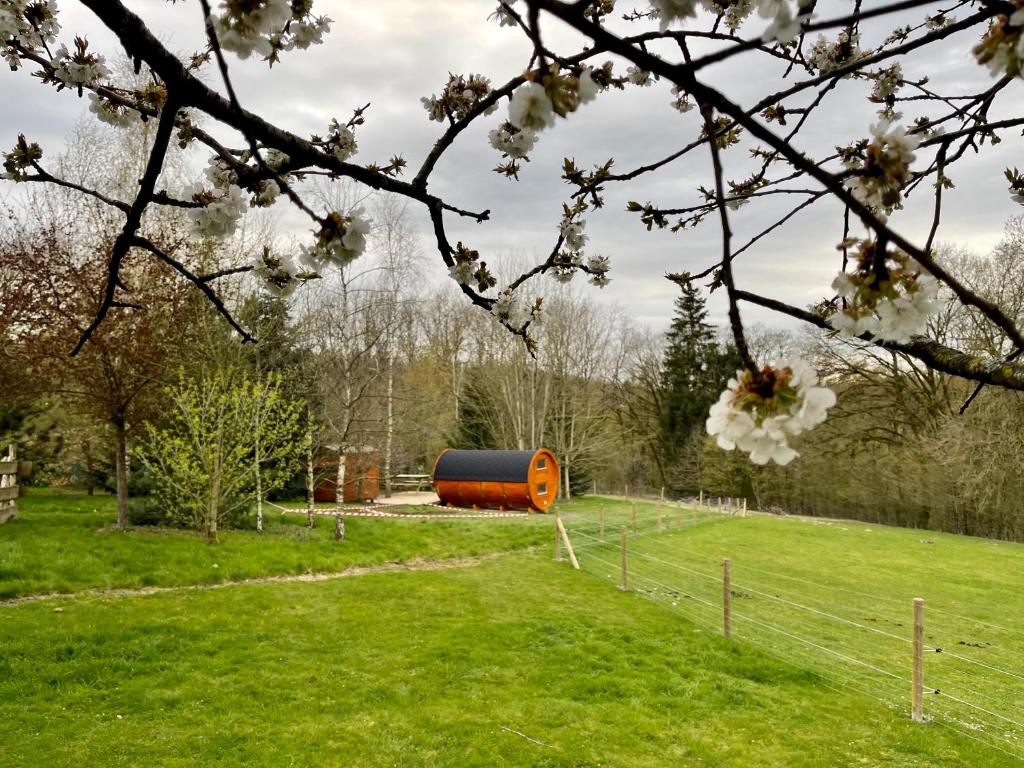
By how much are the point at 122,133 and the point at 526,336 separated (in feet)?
54.6

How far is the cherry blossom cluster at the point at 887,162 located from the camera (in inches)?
33.4

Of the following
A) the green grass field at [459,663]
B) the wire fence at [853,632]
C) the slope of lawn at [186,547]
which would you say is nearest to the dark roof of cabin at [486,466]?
the slope of lawn at [186,547]

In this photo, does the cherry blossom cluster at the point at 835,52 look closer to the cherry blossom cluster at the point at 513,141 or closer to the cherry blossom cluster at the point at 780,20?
the cherry blossom cluster at the point at 513,141

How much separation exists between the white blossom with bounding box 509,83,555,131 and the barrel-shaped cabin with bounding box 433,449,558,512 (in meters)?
16.9

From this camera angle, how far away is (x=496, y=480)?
18156mm

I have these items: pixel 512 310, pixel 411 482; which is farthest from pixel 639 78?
pixel 411 482

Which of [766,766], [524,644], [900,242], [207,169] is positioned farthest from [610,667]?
[900,242]

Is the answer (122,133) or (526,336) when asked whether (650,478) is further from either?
(526,336)

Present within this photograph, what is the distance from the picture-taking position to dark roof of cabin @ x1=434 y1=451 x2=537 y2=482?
18000mm

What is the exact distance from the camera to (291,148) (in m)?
1.33

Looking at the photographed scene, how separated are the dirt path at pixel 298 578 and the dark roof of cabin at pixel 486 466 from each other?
602 centimetres

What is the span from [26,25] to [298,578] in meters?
8.03

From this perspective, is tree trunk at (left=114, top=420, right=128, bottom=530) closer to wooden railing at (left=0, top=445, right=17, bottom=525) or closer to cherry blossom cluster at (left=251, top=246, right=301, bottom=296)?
wooden railing at (left=0, top=445, right=17, bottom=525)

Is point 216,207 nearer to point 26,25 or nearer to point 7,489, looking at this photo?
point 26,25
